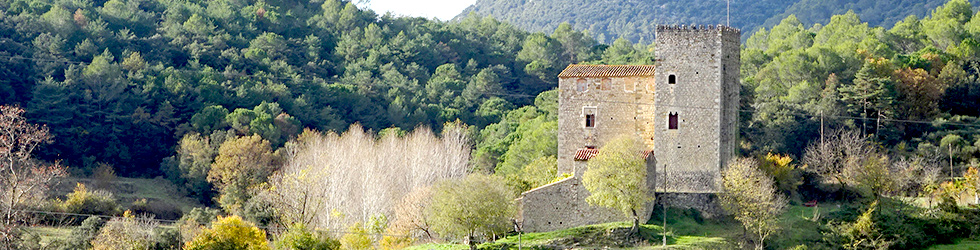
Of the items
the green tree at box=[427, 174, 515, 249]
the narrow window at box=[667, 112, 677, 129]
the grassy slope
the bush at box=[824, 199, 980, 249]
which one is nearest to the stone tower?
the narrow window at box=[667, 112, 677, 129]

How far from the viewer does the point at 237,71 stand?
75.1m

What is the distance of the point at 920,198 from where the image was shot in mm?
46219

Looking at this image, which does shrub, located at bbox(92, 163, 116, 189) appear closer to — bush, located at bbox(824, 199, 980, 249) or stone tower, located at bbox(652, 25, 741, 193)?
stone tower, located at bbox(652, 25, 741, 193)

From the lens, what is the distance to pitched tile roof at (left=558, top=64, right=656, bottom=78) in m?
42.9

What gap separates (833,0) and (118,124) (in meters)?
106

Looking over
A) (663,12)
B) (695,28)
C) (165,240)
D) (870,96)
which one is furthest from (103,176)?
(663,12)

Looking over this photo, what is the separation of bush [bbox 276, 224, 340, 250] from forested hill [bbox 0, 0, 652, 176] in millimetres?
26298

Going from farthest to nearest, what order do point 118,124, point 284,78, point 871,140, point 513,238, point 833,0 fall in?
point 833,0 < point 284,78 < point 118,124 < point 871,140 < point 513,238

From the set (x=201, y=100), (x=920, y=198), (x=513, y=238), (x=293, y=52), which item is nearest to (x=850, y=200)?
(x=920, y=198)

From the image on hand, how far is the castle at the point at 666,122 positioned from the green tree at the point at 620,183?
588mm

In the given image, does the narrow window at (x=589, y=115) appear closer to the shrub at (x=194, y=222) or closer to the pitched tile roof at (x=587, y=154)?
the pitched tile roof at (x=587, y=154)

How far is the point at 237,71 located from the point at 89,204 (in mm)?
23112

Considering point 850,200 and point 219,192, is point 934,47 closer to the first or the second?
point 850,200

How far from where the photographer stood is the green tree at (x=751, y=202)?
129ft
